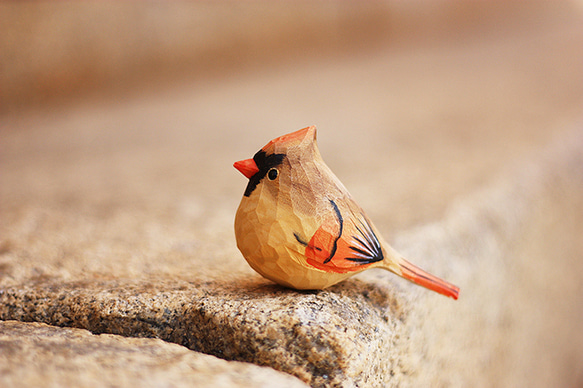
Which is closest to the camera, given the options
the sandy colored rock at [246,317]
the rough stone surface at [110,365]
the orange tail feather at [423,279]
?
the rough stone surface at [110,365]

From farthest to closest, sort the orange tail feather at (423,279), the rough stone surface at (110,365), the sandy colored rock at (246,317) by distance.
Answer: the orange tail feather at (423,279), the sandy colored rock at (246,317), the rough stone surface at (110,365)

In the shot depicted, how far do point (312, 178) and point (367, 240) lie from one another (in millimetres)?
128

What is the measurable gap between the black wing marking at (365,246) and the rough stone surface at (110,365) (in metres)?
0.20

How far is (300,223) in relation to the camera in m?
0.72

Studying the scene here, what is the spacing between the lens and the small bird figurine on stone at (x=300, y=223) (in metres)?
0.72

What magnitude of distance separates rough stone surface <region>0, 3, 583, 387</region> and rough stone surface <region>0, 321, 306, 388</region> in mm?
31

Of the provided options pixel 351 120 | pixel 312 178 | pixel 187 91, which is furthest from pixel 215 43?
pixel 312 178

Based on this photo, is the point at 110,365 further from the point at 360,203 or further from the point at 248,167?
the point at 360,203

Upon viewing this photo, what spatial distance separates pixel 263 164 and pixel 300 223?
11 centimetres

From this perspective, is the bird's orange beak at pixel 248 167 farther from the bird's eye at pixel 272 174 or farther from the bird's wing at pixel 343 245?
the bird's wing at pixel 343 245

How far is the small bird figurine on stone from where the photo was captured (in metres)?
0.72

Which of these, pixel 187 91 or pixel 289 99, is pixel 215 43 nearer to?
pixel 187 91

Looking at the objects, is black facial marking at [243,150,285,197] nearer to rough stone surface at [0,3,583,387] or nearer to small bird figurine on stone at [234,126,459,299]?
small bird figurine on stone at [234,126,459,299]

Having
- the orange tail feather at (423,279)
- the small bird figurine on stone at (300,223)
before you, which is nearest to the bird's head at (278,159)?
the small bird figurine on stone at (300,223)
